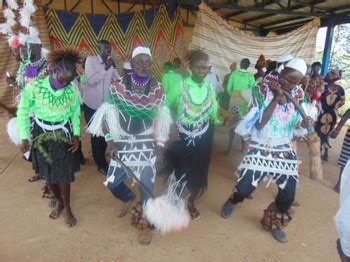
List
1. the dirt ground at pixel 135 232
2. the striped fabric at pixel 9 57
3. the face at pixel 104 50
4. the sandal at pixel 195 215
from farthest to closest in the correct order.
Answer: the striped fabric at pixel 9 57 → the face at pixel 104 50 → the sandal at pixel 195 215 → the dirt ground at pixel 135 232

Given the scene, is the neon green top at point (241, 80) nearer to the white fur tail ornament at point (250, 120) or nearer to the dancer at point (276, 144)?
the dancer at point (276, 144)

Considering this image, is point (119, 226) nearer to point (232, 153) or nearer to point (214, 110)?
point (214, 110)

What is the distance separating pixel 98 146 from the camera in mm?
4301

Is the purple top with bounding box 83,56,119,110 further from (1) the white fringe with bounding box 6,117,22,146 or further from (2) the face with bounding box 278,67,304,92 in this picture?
(2) the face with bounding box 278,67,304,92

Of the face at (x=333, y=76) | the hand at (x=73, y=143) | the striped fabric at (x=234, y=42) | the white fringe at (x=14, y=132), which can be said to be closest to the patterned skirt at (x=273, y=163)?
the hand at (x=73, y=143)

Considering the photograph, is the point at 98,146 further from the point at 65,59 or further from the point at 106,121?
the point at 65,59

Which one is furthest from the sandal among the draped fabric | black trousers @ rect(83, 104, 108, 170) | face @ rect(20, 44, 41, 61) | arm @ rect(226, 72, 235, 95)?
the draped fabric

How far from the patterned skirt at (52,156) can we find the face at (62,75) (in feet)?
1.33

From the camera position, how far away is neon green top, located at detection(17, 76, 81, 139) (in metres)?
2.75

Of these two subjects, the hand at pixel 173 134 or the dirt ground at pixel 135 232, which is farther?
the hand at pixel 173 134

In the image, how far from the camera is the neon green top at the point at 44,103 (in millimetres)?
2754

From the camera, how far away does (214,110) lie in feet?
10.6

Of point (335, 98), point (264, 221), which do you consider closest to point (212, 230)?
point (264, 221)

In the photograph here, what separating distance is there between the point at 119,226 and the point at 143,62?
1.65m
